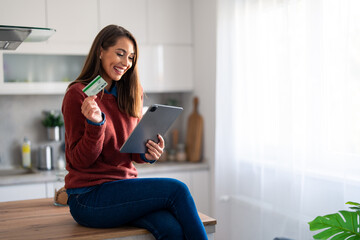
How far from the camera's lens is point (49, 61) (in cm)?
371

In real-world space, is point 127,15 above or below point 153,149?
above

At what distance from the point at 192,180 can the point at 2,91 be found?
1645 mm

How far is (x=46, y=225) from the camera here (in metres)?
Result: 2.04

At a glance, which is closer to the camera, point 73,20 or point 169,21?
point 73,20

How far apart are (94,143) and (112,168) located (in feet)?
0.71

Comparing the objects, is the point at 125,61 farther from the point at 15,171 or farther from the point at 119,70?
the point at 15,171

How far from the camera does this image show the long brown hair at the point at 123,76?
2.09m

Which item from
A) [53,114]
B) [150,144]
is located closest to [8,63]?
[53,114]

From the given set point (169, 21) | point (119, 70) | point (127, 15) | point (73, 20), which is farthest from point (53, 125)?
point (119, 70)

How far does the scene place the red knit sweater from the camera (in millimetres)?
1886

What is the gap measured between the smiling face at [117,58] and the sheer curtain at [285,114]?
123 cm

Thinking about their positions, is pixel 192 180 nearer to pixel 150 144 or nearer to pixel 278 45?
pixel 278 45

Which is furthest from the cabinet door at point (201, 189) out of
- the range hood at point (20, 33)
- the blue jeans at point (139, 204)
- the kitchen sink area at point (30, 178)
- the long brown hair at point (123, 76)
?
the range hood at point (20, 33)

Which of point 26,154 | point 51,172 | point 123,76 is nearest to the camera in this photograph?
point 123,76
